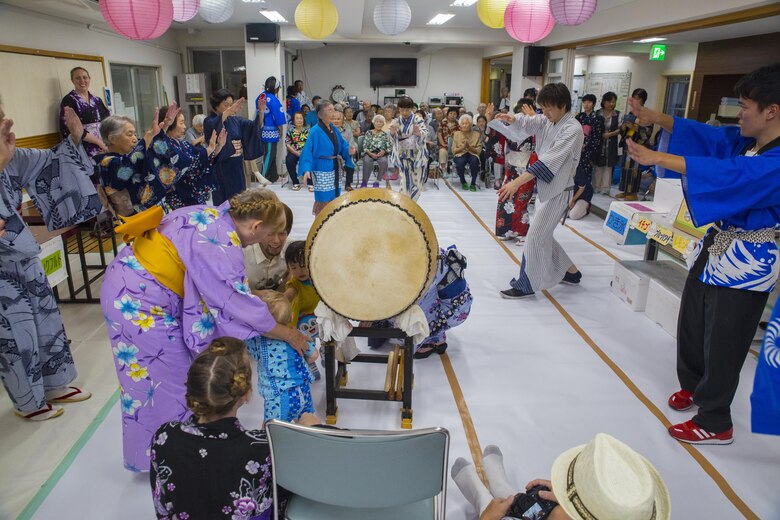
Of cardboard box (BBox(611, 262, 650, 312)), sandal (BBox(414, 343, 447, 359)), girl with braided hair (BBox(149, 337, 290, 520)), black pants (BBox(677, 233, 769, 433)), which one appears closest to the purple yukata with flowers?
girl with braided hair (BBox(149, 337, 290, 520))

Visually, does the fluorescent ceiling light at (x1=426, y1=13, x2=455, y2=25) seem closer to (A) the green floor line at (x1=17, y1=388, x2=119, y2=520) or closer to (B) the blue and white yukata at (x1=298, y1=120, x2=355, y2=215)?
(B) the blue and white yukata at (x1=298, y1=120, x2=355, y2=215)

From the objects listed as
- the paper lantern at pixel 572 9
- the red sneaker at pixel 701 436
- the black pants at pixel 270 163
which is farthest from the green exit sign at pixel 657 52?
the red sneaker at pixel 701 436

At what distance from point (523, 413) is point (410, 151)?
3645mm

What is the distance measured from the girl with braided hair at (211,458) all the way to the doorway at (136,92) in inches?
306

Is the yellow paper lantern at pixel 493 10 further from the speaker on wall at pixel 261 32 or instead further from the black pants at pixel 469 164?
the speaker on wall at pixel 261 32

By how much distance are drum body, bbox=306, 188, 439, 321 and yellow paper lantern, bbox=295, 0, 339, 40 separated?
3675mm

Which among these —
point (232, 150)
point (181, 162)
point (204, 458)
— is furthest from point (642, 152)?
point (232, 150)

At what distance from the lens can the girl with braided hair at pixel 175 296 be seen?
179 centimetres

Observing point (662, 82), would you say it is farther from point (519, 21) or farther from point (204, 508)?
point (204, 508)

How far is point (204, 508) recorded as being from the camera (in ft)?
4.45

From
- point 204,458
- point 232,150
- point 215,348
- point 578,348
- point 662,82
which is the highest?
point 662,82

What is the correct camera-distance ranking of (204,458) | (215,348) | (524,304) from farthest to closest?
(524,304), (215,348), (204,458)

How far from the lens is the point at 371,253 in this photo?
204 cm

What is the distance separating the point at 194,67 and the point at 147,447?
1071 centimetres
